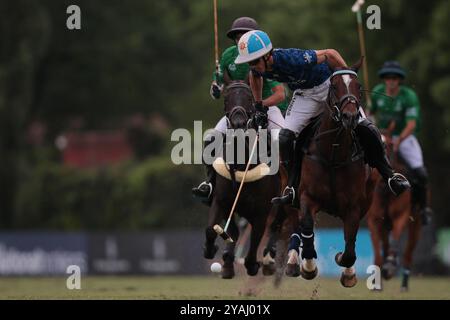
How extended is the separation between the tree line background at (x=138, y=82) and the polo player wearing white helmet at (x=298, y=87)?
11.1m

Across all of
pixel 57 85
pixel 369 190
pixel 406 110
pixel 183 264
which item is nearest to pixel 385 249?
pixel 406 110

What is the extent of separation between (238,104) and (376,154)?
1.73 m

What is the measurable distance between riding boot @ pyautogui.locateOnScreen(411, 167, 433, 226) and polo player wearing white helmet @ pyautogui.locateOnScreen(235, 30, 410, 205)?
513 cm

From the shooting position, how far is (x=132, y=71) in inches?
1710

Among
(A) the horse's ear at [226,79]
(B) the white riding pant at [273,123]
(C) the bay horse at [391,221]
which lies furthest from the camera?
(C) the bay horse at [391,221]

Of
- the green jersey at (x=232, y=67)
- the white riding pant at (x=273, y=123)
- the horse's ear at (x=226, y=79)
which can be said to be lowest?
the white riding pant at (x=273, y=123)

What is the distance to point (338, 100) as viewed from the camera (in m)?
13.4

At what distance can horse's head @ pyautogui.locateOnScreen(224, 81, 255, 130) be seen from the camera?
577 inches

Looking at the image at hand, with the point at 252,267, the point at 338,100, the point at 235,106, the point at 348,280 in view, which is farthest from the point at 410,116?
the point at 338,100

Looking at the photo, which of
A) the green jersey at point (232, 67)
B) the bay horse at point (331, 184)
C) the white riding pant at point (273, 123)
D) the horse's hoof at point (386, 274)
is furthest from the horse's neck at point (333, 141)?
the horse's hoof at point (386, 274)

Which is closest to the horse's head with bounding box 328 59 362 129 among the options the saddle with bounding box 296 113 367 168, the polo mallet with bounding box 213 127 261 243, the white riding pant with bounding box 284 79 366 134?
the saddle with bounding box 296 113 367 168

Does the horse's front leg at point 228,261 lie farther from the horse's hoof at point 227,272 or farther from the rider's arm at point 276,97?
the rider's arm at point 276,97

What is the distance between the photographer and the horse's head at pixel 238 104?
1466cm

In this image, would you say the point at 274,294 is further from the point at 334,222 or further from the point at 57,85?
the point at 57,85
